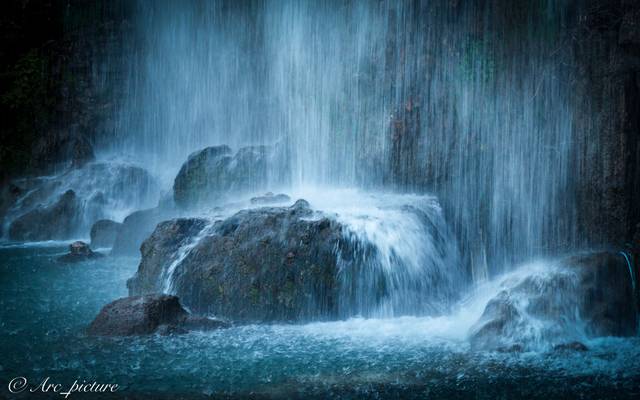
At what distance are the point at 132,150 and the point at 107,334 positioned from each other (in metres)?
18.6

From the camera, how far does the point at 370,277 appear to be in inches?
378

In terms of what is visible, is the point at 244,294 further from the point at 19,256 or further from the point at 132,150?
the point at 132,150

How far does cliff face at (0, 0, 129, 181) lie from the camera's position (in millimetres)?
21984

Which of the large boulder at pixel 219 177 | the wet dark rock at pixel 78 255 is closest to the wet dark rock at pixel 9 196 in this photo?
A: the wet dark rock at pixel 78 255

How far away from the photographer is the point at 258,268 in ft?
31.7

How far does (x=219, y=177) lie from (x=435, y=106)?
6.91 m

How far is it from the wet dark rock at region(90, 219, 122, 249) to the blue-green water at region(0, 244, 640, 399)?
7573 millimetres

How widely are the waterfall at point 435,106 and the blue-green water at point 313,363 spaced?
4.06m

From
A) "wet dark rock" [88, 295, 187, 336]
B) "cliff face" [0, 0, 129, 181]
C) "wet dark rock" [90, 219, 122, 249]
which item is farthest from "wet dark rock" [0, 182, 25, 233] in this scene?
"wet dark rock" [88, 295, 187, 336]

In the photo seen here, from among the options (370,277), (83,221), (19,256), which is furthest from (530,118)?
(83,221)

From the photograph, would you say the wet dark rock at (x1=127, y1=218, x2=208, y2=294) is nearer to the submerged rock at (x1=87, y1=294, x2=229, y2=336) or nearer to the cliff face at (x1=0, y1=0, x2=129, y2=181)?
the submerged rock at (x1=87, y1=294, x2=229, y2=336)

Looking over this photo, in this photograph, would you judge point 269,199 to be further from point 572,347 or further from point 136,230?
point 572,347

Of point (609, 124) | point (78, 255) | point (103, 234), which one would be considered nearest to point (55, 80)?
point (103, 234)

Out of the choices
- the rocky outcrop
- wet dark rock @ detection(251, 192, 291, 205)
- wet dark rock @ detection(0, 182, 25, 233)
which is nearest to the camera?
wet dark rock @ detection(251, 192, 291, 205)
